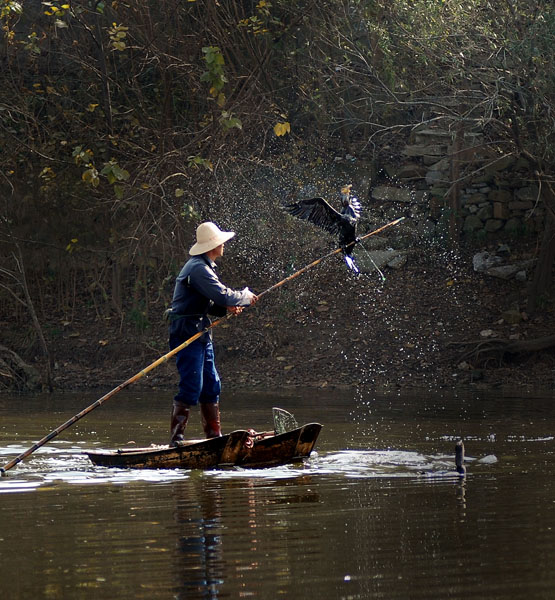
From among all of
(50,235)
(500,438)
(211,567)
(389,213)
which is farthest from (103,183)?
(211,567)

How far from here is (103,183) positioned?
19766 millimetres

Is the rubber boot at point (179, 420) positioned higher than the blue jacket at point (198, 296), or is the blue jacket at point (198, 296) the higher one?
the blue jacket at point (198, 296)

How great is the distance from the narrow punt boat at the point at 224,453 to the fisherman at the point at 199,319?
0.40 meters

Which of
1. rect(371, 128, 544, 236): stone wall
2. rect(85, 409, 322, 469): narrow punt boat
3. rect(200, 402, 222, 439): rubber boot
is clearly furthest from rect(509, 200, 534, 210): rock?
rect(85, 409, 322, 469): narrow punt boat

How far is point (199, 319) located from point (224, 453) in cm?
136

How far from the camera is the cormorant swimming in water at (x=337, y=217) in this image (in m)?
11.3

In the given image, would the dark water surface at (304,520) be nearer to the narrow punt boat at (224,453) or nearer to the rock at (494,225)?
the narrow punt boat at (224,453)

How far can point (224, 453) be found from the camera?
32.9 feet

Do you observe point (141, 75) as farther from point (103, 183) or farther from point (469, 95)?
point (469, 95)

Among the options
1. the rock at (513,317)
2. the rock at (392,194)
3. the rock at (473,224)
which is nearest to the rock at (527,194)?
the rock at (473,224)

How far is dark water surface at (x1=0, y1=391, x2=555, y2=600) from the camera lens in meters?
5.95

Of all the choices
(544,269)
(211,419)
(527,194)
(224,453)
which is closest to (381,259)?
(527,194)

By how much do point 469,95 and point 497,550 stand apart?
1148 cm

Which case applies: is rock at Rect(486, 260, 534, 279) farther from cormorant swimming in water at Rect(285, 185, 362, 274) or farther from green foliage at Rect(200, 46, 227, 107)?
cormorant swimming in water at Rect(285, 185, 362, 274)
